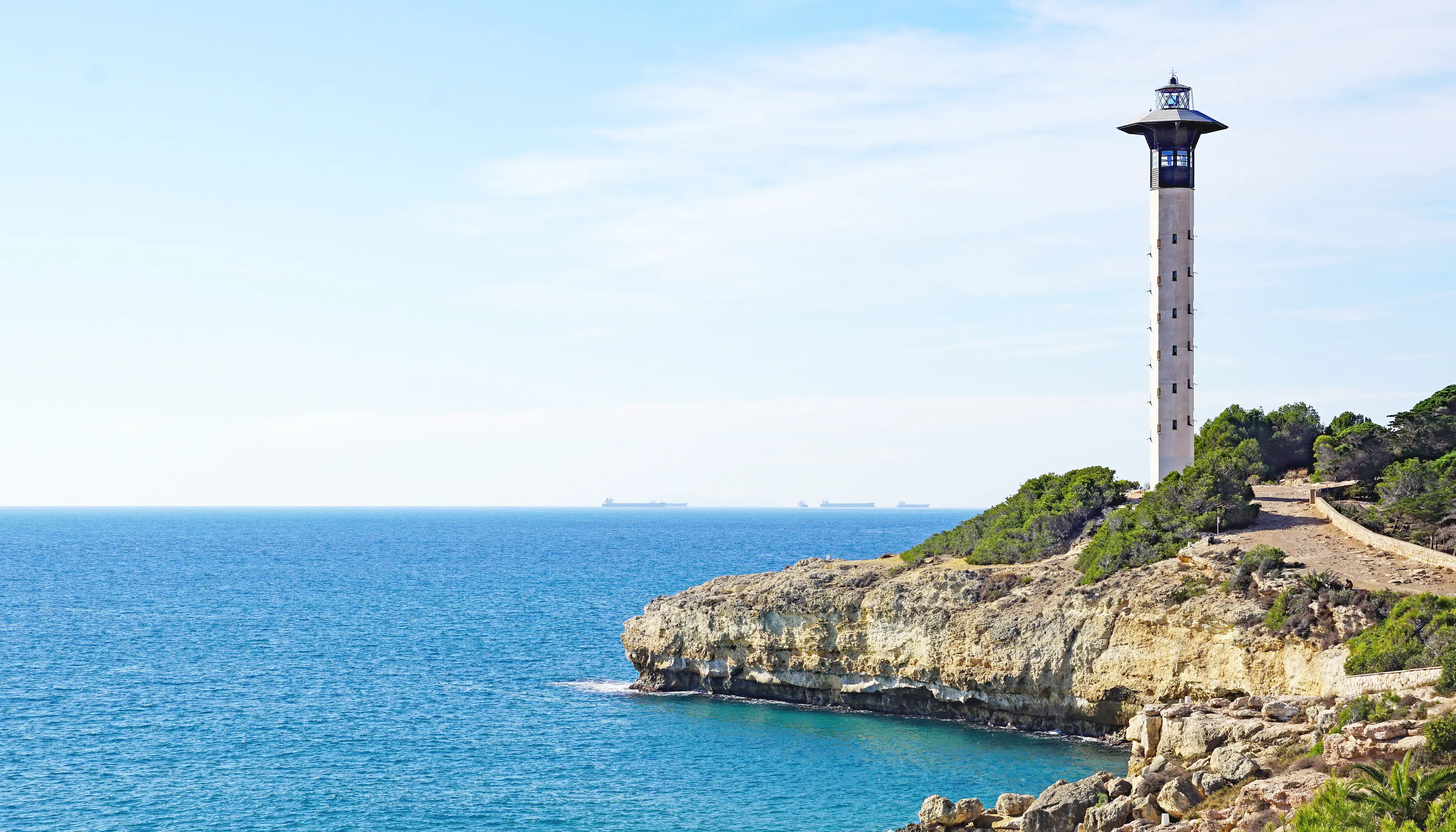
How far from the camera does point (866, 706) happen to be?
55.2m

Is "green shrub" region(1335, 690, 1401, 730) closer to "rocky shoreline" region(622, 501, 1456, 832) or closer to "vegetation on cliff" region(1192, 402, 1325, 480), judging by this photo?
"rocky shoreline" region(622, 501, 1456, 832)

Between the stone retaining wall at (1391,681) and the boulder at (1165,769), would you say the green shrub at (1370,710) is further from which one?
the boulder at (1165,769)

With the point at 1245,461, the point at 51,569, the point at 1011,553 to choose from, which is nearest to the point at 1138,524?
the point at 1011,553

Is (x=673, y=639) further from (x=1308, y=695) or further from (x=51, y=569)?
(x=51, y=569)

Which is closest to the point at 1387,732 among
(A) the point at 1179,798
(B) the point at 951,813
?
(A) the point at 1179,798

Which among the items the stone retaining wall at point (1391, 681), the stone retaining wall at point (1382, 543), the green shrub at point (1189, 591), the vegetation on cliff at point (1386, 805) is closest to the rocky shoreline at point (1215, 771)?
the stone retaining wall at point (1391, 681)

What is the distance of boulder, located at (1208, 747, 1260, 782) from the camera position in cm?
3031

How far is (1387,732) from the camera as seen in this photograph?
28281mm

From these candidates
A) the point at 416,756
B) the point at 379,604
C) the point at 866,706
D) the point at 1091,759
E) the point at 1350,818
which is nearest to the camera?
the point at 1350,818

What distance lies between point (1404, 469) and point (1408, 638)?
63.6 ft

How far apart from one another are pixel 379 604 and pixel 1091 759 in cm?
6867

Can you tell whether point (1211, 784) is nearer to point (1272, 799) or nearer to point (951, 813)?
point (1272, 799)

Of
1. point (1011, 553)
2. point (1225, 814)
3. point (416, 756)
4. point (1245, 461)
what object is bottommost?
point (416, 756)

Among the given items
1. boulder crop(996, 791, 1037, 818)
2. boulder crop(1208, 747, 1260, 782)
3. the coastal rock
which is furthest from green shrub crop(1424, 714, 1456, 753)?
boulder crop(996, 791, 1037, 818)
